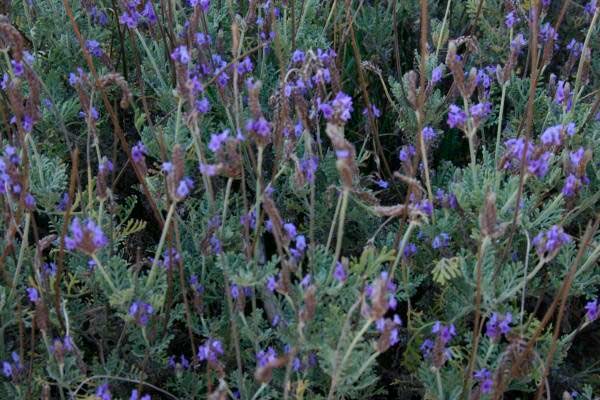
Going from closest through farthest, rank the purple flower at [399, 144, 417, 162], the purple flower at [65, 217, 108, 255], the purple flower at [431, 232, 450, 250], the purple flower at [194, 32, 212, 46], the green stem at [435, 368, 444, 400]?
the purple flower at [65, 217, 108, 255] < the green stem at [435, 368, 444, 400] < the purple flower at [431, 232, 450, 250] < the purple flower at [399, 144, 417, 162] < the purple flower at [194, 32, 212, 46]

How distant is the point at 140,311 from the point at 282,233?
0.29 meters

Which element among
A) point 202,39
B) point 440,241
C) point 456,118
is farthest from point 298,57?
point 440,241

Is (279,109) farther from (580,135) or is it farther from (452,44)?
(580,135)

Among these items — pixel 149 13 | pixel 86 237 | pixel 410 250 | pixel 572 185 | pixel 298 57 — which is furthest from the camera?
pixel 149 13

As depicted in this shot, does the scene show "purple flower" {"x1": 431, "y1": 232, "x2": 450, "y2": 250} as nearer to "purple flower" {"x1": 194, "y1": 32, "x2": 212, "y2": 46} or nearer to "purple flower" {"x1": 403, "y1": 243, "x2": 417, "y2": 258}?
"purple flower" {"x1": 403, "y1": 243, "x2": 417, "y2": 258}

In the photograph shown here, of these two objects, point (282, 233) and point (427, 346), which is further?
point (427, 346)

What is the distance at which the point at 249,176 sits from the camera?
188 cm

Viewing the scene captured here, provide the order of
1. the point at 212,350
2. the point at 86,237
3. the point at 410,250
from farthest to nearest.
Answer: the point at 410,250, the point at 212,350, the point at 86,237

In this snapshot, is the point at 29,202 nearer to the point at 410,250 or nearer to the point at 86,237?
the point at 86,237

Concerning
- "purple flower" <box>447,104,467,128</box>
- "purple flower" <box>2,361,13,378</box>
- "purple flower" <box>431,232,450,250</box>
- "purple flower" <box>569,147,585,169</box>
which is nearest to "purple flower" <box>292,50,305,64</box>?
"purple flower" <box>447,104,467,128</box>

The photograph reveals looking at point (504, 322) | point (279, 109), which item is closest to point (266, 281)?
point (279, 109)

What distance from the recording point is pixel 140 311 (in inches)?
54.6

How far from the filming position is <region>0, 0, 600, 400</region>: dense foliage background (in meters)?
1.30

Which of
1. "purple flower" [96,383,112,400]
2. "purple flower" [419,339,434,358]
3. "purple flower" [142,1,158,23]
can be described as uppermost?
"purple flower" [142,1,158,23]
